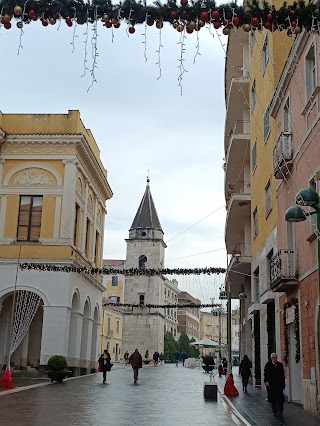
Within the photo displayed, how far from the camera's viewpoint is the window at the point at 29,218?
3238 centimetres

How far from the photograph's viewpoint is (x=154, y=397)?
18.5 metres

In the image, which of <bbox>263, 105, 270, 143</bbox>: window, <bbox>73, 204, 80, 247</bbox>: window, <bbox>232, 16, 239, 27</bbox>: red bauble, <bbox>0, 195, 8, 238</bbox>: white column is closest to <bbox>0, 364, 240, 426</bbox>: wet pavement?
<bbox>232, 16, 239, 27</bbox>: red bauble

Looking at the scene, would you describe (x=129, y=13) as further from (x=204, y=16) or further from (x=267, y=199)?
(x=267, y=199)

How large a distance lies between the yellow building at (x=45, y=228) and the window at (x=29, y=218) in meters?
0.06

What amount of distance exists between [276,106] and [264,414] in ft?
33.0

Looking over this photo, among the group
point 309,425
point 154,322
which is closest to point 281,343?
point 309,425

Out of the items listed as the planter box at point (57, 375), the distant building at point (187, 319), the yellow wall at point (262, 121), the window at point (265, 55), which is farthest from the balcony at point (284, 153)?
the distant building at point (187, 319)

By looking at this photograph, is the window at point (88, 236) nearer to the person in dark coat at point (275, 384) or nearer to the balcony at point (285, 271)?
the balcony at point (285, 271)

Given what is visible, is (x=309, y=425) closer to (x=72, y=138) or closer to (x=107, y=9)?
(x=107, y=9)

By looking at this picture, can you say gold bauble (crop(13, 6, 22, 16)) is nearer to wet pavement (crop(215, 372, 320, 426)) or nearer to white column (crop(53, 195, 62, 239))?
wet pavement (crop(215, 372, 320, 426))

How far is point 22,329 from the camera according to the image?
30641 millimetres

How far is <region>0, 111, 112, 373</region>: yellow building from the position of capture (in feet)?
103

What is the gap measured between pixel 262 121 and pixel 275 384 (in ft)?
43.5

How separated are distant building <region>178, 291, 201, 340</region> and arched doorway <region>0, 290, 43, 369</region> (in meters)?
96.7
